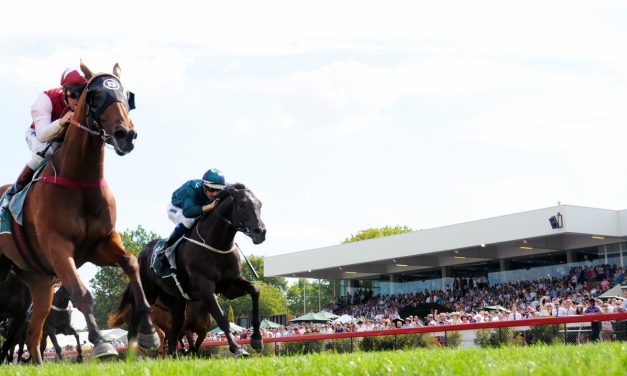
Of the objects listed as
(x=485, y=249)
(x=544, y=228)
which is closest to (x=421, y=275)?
(x=485, y=249)

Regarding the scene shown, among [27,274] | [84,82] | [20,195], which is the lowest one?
[27,274]

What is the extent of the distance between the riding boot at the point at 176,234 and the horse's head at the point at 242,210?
2.81 feet

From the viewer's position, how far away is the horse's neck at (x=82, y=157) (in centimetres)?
721

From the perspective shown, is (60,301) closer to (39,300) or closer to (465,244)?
(39,300)

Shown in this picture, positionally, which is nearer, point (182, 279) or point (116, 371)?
point (116, 371)

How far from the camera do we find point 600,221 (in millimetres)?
38750

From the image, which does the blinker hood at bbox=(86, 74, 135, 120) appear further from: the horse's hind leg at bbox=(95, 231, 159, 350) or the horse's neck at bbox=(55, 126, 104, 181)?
the horse's hind leg at bbox=(95, 231, 159, 350)

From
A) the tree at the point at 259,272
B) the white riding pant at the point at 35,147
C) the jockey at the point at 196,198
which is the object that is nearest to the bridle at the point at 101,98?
the white riding pant at the point at 35,147

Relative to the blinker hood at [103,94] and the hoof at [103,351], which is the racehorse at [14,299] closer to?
the blinker hood at [103,94]

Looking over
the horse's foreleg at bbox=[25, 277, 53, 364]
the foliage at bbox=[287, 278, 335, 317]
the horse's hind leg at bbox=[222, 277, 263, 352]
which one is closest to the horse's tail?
the horse's hind leg at bbox=[222, 277, 263, 352]

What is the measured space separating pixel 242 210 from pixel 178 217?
185cm

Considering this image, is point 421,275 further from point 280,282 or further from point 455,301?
point 280,282

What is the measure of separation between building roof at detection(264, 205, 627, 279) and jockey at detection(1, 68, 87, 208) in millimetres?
32276

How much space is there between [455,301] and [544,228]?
6240 millimetres
